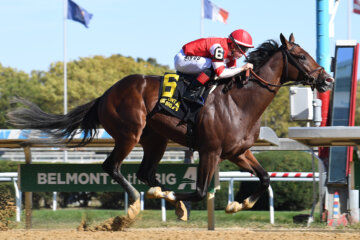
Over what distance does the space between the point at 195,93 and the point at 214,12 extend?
2106cm

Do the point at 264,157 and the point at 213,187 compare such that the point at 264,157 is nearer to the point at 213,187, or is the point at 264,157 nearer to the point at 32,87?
the point at 213,187

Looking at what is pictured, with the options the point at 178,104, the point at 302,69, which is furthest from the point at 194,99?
the point at 302,69

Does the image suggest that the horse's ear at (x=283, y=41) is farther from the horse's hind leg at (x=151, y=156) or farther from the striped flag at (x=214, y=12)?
the striped flag at (x=214, y=12)

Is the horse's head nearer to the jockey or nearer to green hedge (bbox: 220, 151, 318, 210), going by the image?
the jockey

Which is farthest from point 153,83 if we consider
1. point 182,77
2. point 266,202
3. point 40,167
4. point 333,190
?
point 266,202

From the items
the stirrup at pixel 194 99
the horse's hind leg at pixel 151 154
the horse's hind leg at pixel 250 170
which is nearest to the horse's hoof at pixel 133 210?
the horse's hind leg at pixel 151 154

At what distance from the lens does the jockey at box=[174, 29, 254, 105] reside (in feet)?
19.9

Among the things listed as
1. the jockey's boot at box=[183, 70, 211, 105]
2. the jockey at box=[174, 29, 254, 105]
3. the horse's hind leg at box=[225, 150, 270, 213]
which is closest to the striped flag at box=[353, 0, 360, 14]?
the jockey at box=[174, 29, 254, 105]

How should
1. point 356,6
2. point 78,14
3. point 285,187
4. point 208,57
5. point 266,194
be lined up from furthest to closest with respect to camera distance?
point 78,14
point 356,6
point 266,194
point 285,187
point 208,57

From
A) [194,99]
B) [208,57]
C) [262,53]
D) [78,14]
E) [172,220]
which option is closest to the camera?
[194,99]

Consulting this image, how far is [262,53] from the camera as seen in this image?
21.1 ft

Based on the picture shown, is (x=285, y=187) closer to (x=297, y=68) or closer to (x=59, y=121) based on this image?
(x=297, y=68)

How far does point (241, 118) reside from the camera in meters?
6.10

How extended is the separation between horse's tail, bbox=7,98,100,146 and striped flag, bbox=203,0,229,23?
20.1 meters
